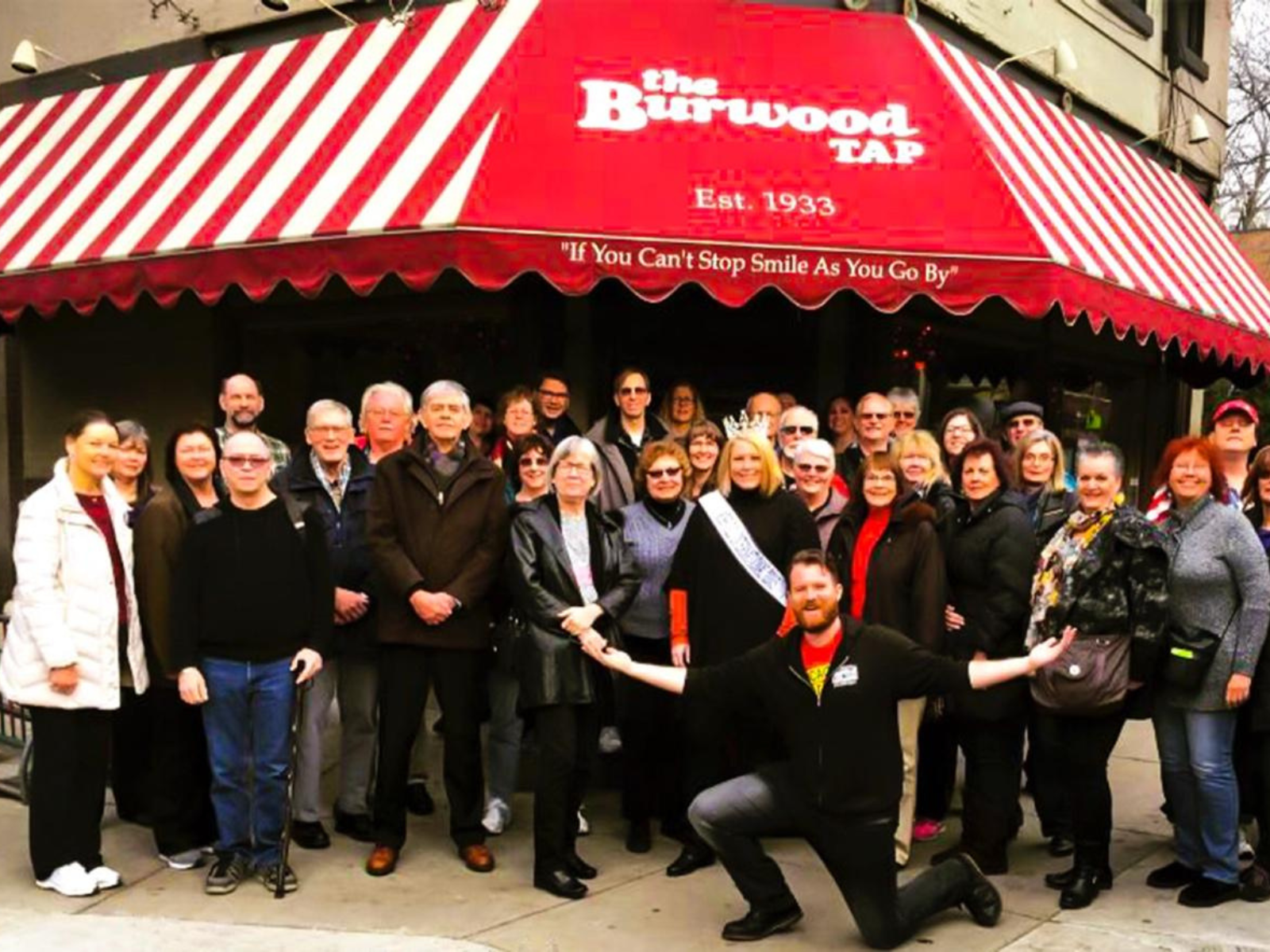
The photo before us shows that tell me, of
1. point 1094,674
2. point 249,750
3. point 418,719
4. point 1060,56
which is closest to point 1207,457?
point 1094,674

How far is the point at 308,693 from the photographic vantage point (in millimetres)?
5434

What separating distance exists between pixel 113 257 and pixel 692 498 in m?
4.14

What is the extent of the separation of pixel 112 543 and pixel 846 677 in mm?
2931

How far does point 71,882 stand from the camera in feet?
15.8

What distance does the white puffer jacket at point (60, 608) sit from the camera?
4.68 metres

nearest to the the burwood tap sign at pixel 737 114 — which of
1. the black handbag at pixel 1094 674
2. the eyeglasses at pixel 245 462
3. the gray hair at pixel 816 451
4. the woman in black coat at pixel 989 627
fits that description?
the gray hair at pixel 816 451

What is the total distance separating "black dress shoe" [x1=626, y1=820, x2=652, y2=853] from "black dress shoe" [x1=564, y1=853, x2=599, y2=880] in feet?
1.08

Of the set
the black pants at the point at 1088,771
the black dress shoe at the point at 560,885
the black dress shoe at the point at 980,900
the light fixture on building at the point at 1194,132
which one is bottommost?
the black dress shoe at the point at 560,885

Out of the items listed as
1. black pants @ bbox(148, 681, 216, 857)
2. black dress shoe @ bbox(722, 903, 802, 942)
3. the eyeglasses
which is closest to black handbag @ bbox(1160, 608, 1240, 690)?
black dress shoe @ bbox(722, 903, 802, 942)

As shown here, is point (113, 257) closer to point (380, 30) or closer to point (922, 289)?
point (380, 30)

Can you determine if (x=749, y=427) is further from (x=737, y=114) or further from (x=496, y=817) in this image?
(x=737, y=114)

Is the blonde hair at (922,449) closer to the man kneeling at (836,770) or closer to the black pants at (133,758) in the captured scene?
the man kneeling at (836,770)

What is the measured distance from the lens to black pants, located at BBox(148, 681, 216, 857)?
5145 mm

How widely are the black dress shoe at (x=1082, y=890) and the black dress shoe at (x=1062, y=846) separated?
48cm
